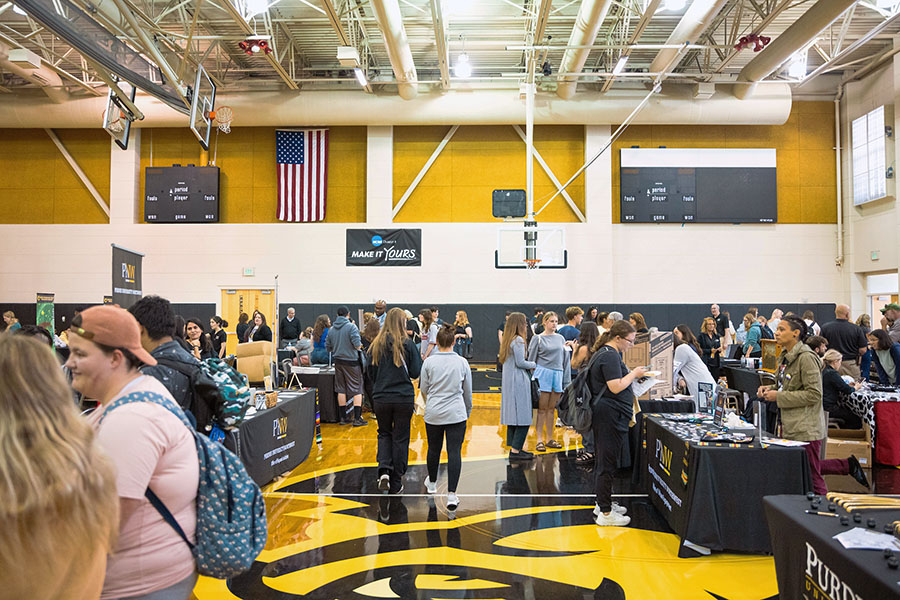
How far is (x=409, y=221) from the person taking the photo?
14.6 meters

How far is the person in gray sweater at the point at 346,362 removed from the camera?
26.2 ft

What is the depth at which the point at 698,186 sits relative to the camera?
46.5ft

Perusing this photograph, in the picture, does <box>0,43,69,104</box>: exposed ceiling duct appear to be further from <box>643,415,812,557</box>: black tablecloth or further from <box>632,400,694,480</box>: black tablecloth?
<box>643,415,812,557</box>: black tablecloth

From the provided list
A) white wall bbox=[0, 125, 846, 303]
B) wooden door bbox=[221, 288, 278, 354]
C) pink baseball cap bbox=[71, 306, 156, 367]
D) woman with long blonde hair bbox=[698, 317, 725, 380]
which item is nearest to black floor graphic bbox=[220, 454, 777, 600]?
pink baseball cap bbox=[71, 306, 156, 367]

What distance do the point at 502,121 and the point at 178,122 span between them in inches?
292

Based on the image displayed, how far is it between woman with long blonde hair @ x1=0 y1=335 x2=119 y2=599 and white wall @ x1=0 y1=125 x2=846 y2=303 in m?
13.2

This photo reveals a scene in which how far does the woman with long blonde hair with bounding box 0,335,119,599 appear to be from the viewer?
3.36 feet

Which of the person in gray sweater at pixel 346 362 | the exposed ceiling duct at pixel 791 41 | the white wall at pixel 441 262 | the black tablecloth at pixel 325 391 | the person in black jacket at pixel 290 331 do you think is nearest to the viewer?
the person in gray sweater at pixel 346 362

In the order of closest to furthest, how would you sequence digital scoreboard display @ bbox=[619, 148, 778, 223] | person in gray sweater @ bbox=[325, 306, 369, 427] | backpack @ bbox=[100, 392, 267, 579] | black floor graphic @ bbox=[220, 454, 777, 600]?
backpack @ bbox=[100, 392, 267, 579] → black floor graphic @ bbox=[220, 454, 777, 600] → person in gray sweater @ bbox=[325, 306, 369, 427] → digital scoreboard display @ bbox=[619, 148, 778, 223]

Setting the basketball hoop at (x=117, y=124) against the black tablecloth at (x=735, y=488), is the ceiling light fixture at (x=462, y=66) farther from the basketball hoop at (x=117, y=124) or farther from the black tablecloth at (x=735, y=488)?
the black tablecloth at (x=735, y=488)

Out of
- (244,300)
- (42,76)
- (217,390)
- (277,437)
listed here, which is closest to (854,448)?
(277,437)

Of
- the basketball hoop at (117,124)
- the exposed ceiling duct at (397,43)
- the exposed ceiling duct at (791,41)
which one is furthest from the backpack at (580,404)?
the basketball hoop at (117,124)

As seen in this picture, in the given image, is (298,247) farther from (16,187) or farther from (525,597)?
(525,597)

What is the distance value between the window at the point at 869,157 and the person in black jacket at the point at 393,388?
12485 millimetres
